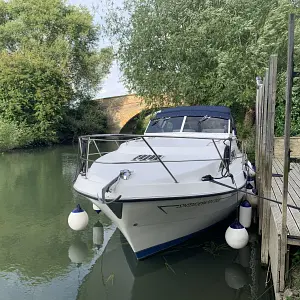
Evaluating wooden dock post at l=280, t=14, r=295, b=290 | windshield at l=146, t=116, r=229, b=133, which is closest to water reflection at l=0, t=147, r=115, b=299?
windshield at l=146, t=116, r=229, b=133

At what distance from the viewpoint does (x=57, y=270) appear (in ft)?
17.2

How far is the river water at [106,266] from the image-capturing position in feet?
15.1

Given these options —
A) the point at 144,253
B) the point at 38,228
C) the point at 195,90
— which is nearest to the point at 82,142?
the point at 144,253

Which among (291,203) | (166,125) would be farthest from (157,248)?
(166,125)

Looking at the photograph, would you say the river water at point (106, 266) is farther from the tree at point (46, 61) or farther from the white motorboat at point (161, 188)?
the tree at point (46, 61)

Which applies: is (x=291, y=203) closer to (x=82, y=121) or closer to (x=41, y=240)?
(x=41, y=240)

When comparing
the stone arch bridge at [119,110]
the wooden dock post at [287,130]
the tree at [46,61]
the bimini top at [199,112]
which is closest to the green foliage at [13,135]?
the tree at [46,61]

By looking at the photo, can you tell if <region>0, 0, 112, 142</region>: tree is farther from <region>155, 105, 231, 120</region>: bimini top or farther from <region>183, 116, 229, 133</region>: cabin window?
<region>183, 116, 229, 133</region>: cabin window

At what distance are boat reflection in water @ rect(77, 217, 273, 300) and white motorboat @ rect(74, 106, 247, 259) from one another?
281mm

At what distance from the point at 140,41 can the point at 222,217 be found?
31.3 ft

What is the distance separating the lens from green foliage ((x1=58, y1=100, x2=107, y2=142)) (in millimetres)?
25047

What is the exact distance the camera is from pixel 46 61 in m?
23.2

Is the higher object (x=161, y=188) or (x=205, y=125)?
(x=205, y=125)

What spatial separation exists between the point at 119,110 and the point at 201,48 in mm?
15526
